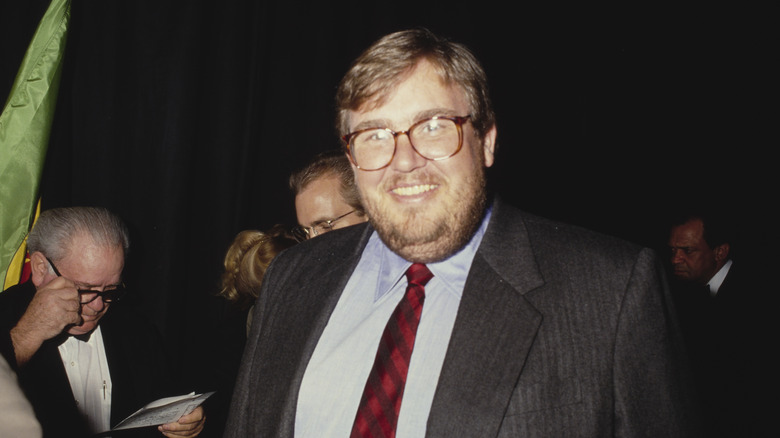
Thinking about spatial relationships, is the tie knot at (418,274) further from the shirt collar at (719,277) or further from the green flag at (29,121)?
the shirt collar at (719,277)

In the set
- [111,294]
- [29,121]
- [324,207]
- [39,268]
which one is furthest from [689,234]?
[29,121]

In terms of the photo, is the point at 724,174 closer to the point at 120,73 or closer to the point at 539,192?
the point at 539,192

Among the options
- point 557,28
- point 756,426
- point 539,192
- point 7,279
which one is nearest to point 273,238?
point 7,279

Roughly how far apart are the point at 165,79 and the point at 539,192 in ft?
8.94

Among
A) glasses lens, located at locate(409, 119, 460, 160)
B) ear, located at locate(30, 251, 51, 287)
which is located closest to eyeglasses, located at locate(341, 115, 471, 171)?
glasses lens, located at locate(409, 119, 460, 160)

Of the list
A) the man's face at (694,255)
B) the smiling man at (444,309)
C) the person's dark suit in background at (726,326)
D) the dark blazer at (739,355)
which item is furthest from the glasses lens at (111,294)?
the man's face at (694,255)

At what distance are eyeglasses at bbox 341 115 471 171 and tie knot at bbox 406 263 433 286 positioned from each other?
262 mm

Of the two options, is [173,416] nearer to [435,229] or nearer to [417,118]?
[435,229]

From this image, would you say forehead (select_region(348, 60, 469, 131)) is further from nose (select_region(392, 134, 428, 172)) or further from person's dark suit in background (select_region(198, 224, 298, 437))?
person's dark suit in background (select_region(198, 224, 298, 437))

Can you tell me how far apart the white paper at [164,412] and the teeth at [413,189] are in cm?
113

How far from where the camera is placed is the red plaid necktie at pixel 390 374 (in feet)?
3.47

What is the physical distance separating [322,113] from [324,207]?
1038 millimetres

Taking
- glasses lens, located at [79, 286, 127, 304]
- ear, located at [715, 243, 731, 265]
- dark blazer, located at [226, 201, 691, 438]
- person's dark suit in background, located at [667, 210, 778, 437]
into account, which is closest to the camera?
dark blazer, located at [226, 201, 691, 438]

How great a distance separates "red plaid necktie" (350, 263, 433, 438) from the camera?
106 cm
